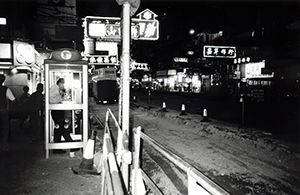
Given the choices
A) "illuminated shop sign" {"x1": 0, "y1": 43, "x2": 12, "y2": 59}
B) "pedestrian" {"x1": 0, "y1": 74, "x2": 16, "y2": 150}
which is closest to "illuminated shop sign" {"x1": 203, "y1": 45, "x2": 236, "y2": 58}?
"illuminated shop sign" {"x1": 0, "y1": 43, "x2": 12, "y2": 59}

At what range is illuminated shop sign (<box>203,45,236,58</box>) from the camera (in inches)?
974

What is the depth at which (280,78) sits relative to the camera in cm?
2889

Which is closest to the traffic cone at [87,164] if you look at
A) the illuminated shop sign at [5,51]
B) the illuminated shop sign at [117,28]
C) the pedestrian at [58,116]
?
the pedestrian at [58,116]

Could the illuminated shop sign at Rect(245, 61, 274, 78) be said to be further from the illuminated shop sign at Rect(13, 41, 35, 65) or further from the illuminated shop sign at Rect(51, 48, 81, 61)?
the illuminated shop sign at Rect(51, 48, 81, 61)

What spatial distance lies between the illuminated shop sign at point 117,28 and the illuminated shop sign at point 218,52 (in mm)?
18340

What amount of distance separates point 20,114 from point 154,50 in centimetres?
7813

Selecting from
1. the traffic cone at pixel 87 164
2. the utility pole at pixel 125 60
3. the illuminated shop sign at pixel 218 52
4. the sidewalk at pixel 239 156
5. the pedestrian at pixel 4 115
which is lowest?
the sidewalk at pixel 239 156

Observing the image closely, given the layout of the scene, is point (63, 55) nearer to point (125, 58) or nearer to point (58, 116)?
point (58, 116)

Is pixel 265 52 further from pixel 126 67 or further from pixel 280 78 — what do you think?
pixel 126 67

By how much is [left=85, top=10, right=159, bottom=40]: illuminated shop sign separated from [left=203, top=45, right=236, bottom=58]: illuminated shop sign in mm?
18340

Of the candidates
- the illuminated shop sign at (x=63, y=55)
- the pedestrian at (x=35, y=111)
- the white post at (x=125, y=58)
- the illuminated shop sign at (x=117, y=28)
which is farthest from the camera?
the pedestrian at (x=35, y=111)

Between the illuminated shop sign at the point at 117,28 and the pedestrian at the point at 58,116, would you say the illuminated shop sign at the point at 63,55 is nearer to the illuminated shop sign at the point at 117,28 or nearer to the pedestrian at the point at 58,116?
the pedestrian at the point at 58,116

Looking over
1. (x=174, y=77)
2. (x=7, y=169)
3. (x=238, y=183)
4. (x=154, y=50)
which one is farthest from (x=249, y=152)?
(x=154, y=50)

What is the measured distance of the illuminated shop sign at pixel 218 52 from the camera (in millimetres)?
24750
